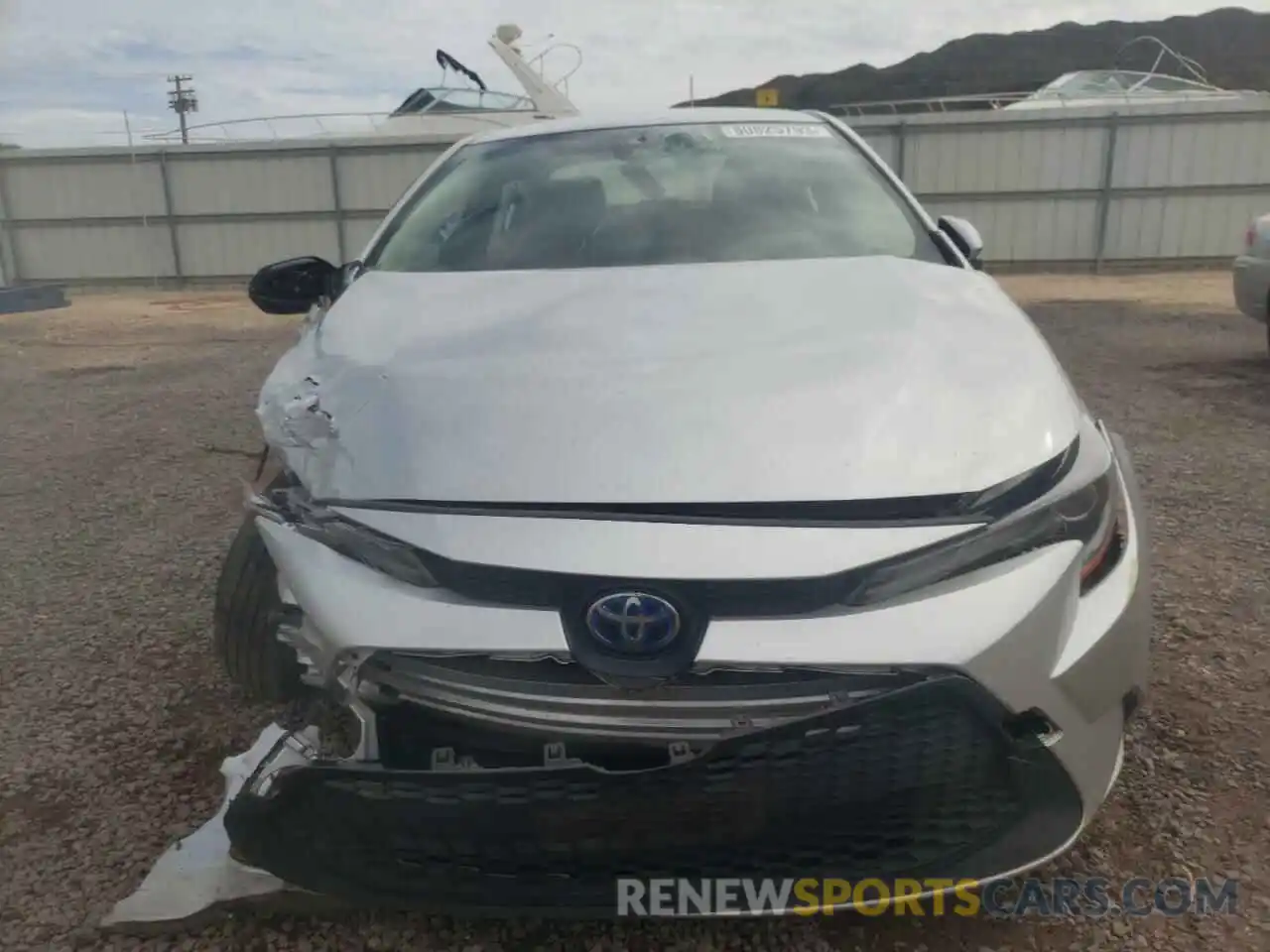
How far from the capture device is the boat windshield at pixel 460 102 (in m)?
20.1

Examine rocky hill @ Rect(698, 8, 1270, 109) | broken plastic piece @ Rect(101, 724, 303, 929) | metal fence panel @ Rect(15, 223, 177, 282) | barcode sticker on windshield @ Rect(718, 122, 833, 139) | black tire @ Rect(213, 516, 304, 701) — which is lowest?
metal fence panel @ Rect(15, 223, 177, 282)

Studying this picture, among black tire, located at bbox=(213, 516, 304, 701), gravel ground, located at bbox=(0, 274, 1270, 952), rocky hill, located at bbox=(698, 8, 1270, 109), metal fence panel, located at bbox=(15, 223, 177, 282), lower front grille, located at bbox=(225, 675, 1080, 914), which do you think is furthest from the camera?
rocky hill, located at bbox=(698, 8, 1270, 109)

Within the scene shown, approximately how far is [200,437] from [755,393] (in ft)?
15.9

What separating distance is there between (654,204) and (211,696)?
182 cm

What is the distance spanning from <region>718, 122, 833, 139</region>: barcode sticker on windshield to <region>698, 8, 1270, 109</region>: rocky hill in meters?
67.3

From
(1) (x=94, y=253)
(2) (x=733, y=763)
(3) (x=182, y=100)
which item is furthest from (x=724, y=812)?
(3) (x=182, y=100)

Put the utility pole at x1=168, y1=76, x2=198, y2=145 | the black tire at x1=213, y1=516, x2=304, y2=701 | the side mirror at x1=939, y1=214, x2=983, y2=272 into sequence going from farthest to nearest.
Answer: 1. the utility pole at x1=168, y1=76, x2=198, y2=145
2. the side mirror at x1=939, y1=214, x2=983, y2=272
3. the black tire at x1=213, y1=516, x2=304, y2=701

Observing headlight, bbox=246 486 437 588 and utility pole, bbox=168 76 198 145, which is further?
utility pole, bbox=168 76 198 145

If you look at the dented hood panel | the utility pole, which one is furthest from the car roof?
the utility pole

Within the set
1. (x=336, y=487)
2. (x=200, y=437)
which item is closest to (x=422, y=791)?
(x=336, y=487)

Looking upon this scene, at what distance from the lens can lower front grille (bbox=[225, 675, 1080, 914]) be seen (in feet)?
4.56

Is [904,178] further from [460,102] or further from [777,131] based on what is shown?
[777,131]

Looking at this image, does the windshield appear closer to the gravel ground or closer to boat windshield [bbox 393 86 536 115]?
the gravel ground

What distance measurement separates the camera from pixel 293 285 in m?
2.85
